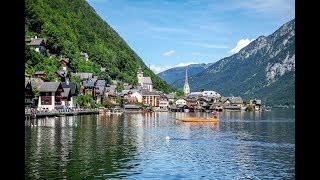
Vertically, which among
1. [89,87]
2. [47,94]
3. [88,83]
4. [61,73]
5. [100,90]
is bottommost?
[47,94]

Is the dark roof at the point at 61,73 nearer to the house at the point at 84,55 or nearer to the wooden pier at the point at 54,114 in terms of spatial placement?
the wooden pier at the point at 54,114

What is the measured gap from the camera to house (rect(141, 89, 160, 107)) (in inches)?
7293

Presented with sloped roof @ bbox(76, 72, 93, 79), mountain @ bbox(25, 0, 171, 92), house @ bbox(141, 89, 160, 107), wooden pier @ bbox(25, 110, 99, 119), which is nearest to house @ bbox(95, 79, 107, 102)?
sloped roof @ bbox(76, 72, 93, 79)

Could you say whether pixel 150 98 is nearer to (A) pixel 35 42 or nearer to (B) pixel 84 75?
(B) pixel 84 75

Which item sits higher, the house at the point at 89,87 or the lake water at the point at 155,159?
the house at the point at 89,87

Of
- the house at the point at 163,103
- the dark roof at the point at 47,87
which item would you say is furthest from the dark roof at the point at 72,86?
the house at the point at 163,103

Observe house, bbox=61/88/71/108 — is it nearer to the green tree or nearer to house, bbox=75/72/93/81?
house, bbox=75/72/93/81

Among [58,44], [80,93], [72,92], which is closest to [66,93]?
[72,92]

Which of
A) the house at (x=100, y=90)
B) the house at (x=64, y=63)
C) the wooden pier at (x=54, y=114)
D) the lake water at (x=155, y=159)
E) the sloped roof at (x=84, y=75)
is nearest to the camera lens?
the lake water at (x=155, y=159)

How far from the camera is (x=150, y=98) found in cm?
18800

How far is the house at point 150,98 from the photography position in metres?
185

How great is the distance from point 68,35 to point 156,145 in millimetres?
133985
